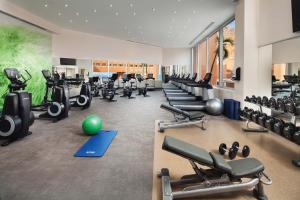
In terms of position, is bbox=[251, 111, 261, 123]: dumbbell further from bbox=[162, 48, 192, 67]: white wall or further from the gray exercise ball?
bbox=[162, 48, 192, 67]: white wall

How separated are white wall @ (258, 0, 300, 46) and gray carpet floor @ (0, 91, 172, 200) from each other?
9.22 feet

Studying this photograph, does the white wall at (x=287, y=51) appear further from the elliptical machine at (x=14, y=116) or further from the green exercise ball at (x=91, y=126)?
the elliptical machine at (x=14, y=116)

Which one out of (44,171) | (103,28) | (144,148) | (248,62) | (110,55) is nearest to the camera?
(44,171)

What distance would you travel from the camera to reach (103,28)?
9.32m

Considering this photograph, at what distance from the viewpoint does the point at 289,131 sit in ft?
8.77

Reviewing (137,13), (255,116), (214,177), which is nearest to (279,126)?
(255,116)

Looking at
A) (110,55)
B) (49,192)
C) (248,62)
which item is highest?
(110,55)

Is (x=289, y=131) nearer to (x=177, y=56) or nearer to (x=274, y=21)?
(x=274, y=21)

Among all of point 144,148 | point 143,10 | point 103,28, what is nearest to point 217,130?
point 144,148

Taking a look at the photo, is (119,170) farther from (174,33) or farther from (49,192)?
(174,33)

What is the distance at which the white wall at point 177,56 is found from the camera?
14077 mm

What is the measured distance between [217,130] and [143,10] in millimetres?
4082

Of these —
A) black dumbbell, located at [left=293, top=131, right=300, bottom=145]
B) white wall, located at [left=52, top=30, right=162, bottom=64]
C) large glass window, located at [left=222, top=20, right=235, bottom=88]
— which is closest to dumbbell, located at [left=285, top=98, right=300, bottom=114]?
black dumbbell, located at [left=293, top=131, right=300, bottom=145]

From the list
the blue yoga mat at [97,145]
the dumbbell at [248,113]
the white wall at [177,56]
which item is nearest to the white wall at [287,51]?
the dumbbell at [248,113]
